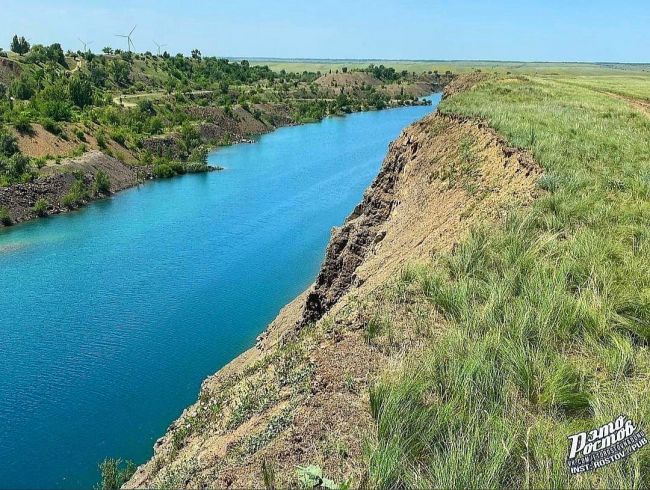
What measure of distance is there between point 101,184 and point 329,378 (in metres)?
55.1

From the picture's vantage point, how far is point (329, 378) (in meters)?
7.93

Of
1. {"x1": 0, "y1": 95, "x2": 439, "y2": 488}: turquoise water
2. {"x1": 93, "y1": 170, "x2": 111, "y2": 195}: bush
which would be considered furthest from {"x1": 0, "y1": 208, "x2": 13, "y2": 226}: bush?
{"x1": 93, "y1": 170, "x2": 111, "y2": 195}: bush

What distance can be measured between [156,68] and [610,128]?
440 ft

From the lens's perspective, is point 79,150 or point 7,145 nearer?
point 7,145

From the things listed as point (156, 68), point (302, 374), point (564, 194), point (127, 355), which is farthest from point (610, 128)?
point (156, 68)

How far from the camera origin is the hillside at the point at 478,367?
18.8 feet

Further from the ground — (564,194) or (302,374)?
(564,194)

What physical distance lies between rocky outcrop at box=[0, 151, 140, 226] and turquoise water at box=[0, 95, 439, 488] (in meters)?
2.27

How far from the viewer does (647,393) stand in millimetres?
6090

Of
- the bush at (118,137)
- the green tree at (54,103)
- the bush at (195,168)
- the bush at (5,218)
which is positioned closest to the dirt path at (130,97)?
the green tree at (54,103)

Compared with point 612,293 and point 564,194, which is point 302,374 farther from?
point 564,194

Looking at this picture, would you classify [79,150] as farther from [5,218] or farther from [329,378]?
[329,378]

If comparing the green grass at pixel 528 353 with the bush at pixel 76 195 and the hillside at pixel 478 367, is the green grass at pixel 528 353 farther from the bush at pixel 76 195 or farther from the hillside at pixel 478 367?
the bush at pixel 76 195

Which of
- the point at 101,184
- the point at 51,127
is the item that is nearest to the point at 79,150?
the point at 51,127
